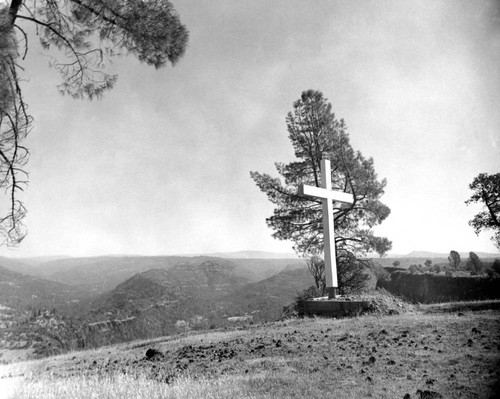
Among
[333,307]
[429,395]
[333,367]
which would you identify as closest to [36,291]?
[333,307]

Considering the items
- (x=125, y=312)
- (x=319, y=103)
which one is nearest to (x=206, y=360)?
(x=319, y=103)

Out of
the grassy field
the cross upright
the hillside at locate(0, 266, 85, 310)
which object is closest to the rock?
the grassy field

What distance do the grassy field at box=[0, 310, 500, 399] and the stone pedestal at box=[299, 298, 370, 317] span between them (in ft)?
5.66

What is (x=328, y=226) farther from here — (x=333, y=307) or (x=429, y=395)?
(x=429, y=395)

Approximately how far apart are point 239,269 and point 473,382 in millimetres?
167685

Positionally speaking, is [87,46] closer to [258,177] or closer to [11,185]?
[11,185]

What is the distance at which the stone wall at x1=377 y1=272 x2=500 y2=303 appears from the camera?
17.1 meters

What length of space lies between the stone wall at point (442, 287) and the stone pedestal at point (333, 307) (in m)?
6.16

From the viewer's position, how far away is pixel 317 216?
14.8 m

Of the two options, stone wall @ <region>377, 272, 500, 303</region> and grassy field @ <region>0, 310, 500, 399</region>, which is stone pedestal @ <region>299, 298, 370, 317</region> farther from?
stone wall @ <region>377, 272, 500, 303</region>

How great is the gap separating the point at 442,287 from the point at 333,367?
854 inches

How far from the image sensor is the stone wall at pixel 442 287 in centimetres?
1706

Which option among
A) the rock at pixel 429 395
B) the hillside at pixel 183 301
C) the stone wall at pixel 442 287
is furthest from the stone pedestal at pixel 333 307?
the hillside at pixel 183 301

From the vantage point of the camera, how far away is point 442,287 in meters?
22.4
